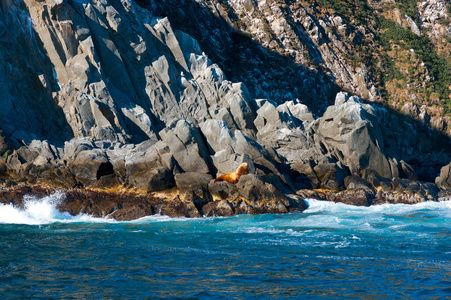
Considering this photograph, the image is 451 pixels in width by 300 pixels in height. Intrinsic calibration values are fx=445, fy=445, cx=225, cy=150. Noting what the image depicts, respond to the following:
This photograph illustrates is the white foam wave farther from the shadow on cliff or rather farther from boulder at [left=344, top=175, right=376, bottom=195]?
the shadow on cliff

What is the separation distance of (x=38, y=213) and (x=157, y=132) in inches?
597

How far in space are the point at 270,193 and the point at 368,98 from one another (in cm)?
4099

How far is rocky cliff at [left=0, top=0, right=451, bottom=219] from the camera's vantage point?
26406 millimetres

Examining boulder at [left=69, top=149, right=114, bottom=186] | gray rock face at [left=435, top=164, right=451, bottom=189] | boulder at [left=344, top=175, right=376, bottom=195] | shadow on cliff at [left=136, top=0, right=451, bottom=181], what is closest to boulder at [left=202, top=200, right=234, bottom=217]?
boulder at [left=69, top=149, right=114, bottom=186]

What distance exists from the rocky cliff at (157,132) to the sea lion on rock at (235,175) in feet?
1.98

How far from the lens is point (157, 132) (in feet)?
125

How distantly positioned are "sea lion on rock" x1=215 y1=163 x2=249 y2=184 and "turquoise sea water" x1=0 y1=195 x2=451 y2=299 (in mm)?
3468

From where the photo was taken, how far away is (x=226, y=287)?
1184 centimetres

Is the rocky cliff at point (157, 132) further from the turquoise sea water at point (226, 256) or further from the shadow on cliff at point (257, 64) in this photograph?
the turquoise sea water at point (226, 256)

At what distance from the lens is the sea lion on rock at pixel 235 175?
87.3 ft

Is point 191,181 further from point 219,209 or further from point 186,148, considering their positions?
point 186,148

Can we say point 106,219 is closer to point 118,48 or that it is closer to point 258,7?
point 118,48

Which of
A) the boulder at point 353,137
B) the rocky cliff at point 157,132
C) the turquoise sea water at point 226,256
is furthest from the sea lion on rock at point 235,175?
the boulder at point 353,137

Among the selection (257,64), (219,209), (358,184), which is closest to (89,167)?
(219,209)
